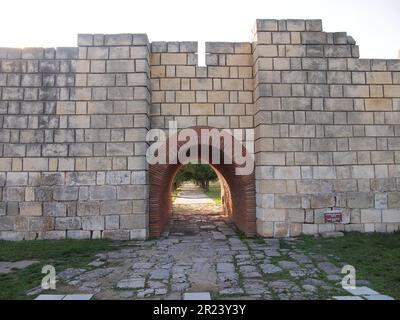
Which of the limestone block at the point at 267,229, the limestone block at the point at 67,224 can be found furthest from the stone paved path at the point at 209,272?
the limestone block at the point at 67,224

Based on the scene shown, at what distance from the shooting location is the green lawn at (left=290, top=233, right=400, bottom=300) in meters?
3.77

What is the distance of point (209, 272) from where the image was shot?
4.29 meters

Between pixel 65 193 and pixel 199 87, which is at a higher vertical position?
pixel 199 87

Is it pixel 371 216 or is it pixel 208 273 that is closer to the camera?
pixel 208 273

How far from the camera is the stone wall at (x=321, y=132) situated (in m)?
6.44

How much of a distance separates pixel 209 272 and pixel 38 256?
2.93 meters

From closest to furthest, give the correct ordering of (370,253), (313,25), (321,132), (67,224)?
(370,253), (67,224), (321,132), (313,25)

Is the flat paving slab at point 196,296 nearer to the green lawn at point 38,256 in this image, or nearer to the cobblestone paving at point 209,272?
the cobblestone paving at point 209,272

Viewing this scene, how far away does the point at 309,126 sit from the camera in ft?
21.6

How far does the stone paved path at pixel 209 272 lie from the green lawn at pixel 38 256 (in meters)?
0.29

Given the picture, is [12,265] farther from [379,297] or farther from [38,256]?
[379,297]

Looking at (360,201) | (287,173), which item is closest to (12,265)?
(287,173)
